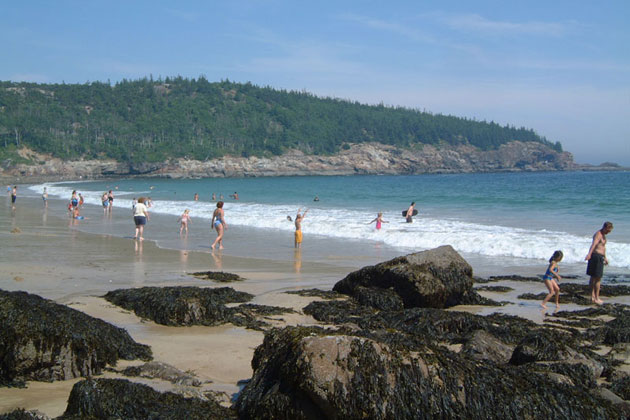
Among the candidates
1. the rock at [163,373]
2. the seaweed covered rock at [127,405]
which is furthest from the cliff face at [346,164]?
the seaweed covered rock at [127,405]

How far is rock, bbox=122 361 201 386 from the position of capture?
5.09m

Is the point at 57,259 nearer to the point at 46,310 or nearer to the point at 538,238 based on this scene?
the point at 46,310

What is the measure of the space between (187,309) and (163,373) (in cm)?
249

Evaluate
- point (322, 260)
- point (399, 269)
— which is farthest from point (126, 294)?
point (322, 260)

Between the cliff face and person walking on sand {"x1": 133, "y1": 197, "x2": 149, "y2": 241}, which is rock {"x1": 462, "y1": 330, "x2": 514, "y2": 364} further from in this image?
the cliff face

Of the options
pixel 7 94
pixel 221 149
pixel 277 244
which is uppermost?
pixel 7 94

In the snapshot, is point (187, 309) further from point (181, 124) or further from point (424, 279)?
point (181, 124)

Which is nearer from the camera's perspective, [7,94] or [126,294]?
[126,294]

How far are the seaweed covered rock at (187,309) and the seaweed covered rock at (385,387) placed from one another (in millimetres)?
3622

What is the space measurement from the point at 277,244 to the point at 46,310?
14039mm

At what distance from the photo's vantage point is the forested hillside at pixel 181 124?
433 feet

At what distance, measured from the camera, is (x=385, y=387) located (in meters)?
3.80

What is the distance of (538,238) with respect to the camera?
62.3ft

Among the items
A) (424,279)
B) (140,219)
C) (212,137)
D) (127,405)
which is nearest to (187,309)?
(127,405)
